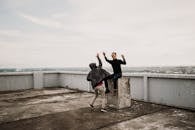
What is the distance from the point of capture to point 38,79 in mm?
13672

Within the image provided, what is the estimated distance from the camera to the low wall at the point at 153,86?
23.3ft

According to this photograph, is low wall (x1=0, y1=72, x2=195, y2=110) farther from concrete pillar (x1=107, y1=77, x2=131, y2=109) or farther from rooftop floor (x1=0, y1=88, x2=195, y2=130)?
concrete pillar (x1=107, y1=77, x2=131, y2=109)

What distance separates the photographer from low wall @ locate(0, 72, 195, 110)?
709 cm

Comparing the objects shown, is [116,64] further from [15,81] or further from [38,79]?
[15,81]

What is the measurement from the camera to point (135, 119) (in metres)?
5.90

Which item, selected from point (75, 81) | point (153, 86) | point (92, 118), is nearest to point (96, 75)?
point (92, 118)

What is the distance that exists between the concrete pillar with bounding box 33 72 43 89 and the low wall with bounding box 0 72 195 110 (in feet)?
1.91

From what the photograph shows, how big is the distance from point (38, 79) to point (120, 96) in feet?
26.4

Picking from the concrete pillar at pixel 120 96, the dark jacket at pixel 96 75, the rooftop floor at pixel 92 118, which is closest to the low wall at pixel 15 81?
the rooftop floor at pixel 92 118

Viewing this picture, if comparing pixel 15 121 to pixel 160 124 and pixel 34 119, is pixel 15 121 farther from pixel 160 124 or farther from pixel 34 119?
pixel 160 124

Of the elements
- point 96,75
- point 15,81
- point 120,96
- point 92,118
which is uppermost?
point 96,75

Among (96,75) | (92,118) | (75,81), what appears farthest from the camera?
(75,81)

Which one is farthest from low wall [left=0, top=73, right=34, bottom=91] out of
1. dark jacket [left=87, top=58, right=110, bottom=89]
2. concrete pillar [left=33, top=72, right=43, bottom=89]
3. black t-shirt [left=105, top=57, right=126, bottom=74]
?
black t-shirt [left=105, top=57, right=126, bottom=74]

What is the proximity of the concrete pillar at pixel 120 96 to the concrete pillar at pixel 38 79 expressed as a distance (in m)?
7.43
